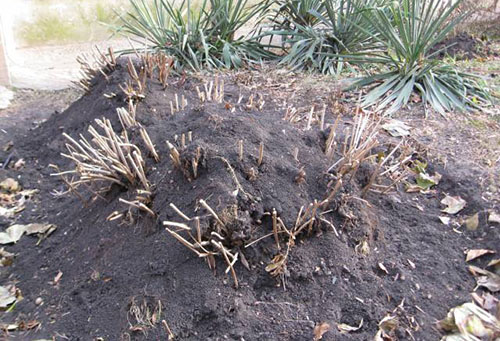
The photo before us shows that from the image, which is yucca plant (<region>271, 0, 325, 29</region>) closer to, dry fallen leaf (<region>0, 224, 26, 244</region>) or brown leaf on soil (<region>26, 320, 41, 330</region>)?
dry fallen leaf (<region>0, 224, 26, 244</region>)

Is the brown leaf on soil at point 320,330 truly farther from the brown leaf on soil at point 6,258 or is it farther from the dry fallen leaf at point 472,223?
the brown leaf on soil at point 6,258

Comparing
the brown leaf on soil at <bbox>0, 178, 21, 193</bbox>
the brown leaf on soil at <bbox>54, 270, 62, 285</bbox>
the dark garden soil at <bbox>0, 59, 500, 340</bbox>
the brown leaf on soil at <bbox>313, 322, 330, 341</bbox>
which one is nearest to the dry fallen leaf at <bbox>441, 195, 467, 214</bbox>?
the dark garden soil at <bbox>0, 59, 500, 340</bbox>

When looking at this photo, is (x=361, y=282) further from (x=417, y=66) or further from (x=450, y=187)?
(x=417, y=66)

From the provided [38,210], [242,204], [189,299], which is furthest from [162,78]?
[189,299]

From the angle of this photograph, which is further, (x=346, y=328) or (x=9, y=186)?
(x=9, y=186)

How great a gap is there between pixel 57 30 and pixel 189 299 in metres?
6.57

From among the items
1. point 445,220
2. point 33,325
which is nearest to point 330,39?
point 445,220

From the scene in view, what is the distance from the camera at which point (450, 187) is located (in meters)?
2.47

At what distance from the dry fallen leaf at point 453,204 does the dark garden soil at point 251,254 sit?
35 mm

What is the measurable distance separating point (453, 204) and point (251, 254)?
1.09 metres

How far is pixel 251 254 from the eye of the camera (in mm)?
1868

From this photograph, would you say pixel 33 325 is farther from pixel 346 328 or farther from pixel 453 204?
pixel 453 204

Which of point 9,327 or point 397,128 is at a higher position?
point 397,128

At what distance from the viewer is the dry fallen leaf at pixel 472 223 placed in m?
2.17
